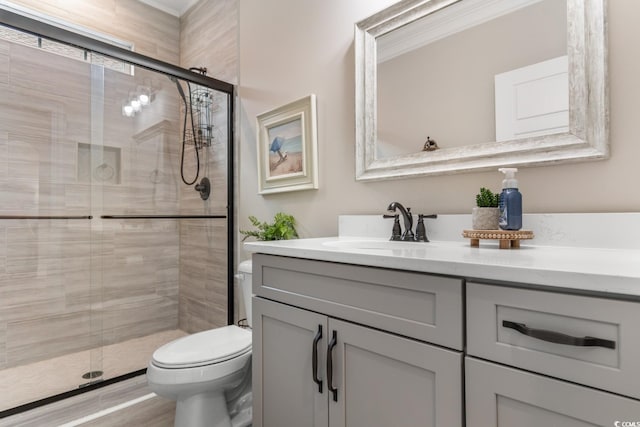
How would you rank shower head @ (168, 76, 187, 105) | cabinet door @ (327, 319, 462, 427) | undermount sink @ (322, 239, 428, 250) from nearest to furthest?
cabinet door @ (327, 319, 462, 427), undermount sink @ (322, 239, 428, 250), shower head @ (168, 76, 187, 105)

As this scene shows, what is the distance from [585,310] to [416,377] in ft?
1.26

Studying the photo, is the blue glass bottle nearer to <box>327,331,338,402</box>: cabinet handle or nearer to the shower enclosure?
<box>327,331,338,402</box>: cabinet handle

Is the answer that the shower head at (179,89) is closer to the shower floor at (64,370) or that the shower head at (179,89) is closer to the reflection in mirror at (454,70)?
the reflection in mirror at (454,70)

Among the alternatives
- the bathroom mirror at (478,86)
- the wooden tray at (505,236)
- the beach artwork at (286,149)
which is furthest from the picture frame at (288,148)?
the wooden tray at (505,236)

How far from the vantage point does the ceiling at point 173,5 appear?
279cm

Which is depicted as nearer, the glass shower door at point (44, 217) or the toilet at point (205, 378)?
the toilet at point (205, 378)

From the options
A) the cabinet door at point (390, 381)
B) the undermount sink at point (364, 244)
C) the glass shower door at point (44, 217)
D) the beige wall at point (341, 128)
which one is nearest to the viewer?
the cabinet door at point (390, 381)

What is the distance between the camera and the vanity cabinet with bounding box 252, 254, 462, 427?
0.76 m

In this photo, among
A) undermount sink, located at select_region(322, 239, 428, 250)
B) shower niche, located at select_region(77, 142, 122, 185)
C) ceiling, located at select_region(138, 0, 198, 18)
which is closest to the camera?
undermount sink, located at select_region(322, 239, 428, 250)

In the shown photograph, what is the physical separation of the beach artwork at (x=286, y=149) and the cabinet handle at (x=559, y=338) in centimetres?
136

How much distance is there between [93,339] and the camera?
7.04 feet

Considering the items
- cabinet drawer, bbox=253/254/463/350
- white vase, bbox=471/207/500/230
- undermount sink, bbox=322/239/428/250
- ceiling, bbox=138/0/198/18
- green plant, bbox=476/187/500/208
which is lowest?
cabinet drawer, bbox=253/254/463/350

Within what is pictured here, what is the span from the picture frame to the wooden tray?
0.90 meters

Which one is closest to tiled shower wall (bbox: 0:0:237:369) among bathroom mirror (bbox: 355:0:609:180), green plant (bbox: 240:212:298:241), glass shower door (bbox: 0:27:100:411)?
glass shower door (bbox: 0:27:100:411)
